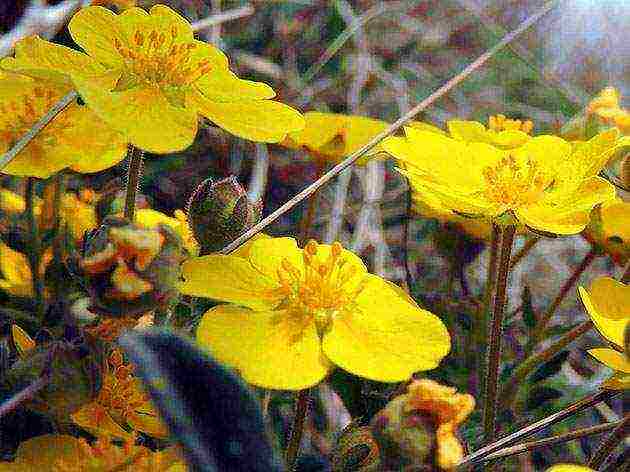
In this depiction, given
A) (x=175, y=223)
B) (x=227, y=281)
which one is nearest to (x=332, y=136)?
(x=175, y=223)

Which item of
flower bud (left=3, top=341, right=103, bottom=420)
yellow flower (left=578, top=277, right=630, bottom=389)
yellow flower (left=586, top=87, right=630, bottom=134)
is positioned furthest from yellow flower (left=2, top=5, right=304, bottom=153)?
yellow flower (left=586, top=87, right=630, bottom=134)

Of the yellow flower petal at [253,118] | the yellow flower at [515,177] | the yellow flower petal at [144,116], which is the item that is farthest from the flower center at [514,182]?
the yellow flower petal at [144,116]

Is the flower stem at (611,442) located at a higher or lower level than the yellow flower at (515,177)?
lower

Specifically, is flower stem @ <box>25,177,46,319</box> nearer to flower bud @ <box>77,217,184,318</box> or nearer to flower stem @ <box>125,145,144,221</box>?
flower stem @ <box>125,145,144,221</box>

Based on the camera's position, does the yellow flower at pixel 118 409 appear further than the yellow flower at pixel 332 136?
No

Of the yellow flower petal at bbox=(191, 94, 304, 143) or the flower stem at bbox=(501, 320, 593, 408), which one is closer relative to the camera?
the yellow flower petal at bbox=(191, 94, 304, 143)

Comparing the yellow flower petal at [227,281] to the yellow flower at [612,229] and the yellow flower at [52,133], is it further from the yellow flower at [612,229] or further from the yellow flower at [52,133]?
the yellow flower at [612,229]

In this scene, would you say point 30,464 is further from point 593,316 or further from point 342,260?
point 593,316
